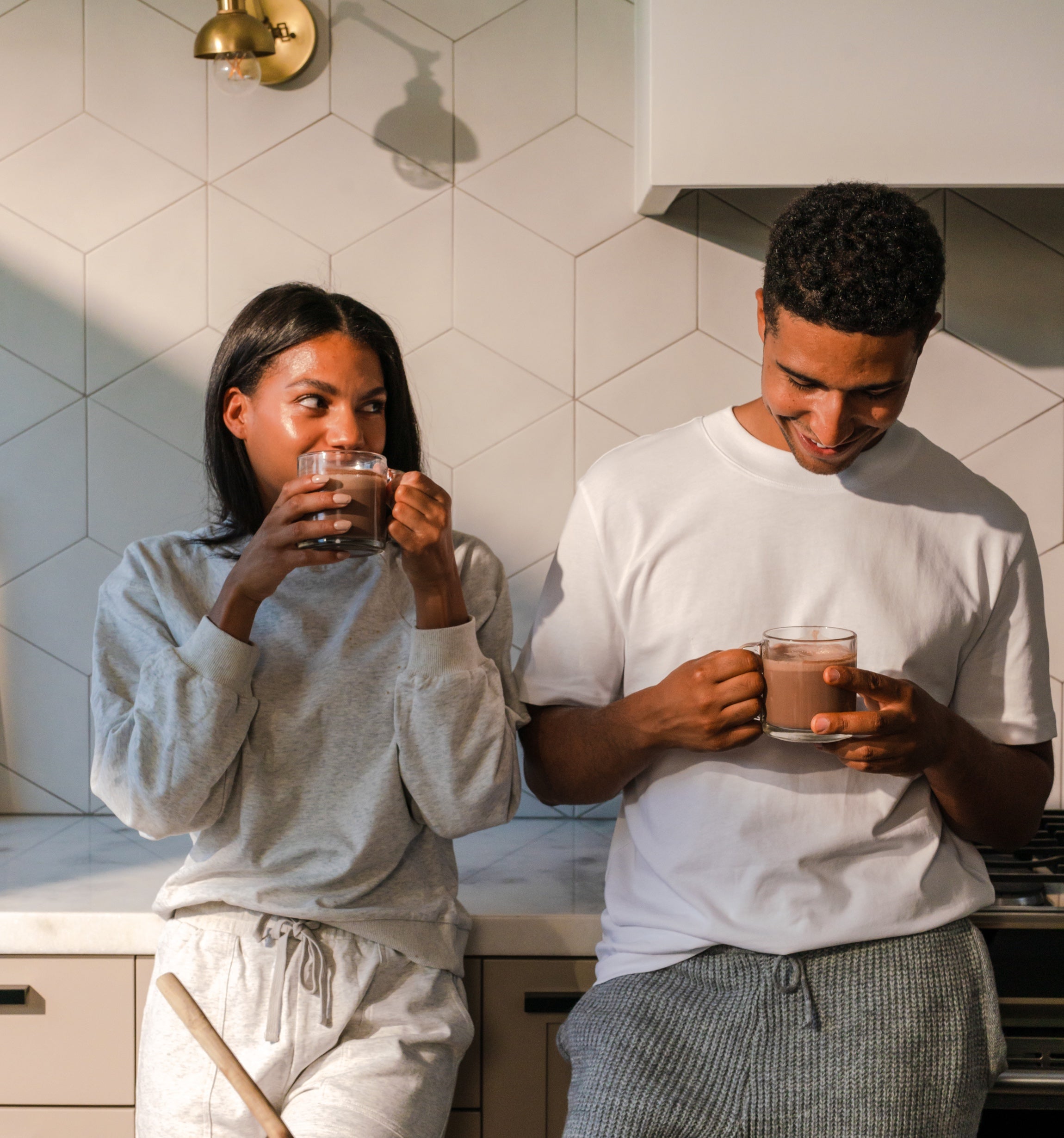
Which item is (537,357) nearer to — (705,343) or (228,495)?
(705,343)

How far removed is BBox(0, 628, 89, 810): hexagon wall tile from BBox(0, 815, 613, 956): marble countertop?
0.07 m

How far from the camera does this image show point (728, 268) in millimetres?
1899

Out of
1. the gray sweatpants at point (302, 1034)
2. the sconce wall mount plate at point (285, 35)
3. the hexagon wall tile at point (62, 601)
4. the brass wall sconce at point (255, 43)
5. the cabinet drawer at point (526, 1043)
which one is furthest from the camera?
the hexagon wall tile at point (62, 601)

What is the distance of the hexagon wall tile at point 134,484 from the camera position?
1.90m

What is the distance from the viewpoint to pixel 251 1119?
1.18 m

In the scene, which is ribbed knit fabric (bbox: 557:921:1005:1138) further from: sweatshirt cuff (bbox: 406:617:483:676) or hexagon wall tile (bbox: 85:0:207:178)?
hexagon wall tile (bbox: 85:0:207:178)

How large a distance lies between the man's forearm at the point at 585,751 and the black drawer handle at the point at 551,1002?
26cm

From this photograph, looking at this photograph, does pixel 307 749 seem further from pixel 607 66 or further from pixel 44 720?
pixel 607 66

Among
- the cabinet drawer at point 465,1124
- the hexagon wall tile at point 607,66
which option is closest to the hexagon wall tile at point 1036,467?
the hexagon wall tile at point 607,66

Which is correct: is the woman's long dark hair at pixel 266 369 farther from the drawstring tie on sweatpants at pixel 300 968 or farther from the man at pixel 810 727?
the drawstring tie on sweatpants at pixel 300 968

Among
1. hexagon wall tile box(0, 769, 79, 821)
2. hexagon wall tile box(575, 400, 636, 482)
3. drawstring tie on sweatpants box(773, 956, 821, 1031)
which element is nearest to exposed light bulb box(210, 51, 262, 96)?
hexagon wall tile box(575, 400, 636, 482)

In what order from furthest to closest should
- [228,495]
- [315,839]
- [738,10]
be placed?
[738,10]
[228,495]
[315,839]

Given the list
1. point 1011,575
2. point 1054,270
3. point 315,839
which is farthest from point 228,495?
point 1054,270

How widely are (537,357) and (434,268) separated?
222 millimetres
